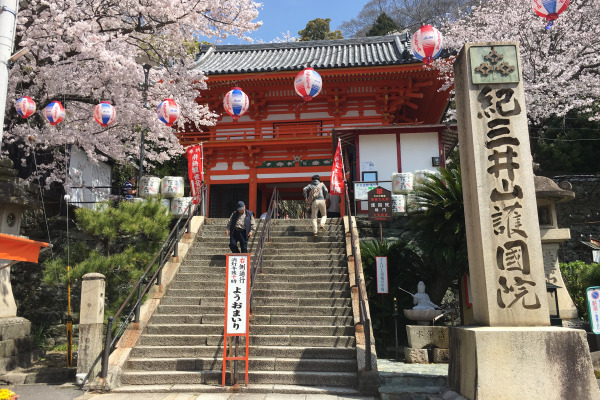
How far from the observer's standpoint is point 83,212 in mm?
8953

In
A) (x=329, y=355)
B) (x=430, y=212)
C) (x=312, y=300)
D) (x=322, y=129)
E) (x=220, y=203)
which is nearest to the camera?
(x=329, y=355)

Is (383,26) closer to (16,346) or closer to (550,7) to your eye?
(550,7)

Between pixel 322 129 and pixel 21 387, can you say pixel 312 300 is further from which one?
pixel 322 129

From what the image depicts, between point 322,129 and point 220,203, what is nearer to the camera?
point 322,129

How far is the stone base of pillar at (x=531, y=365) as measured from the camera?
456cm

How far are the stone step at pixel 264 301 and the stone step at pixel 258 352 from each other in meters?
1.26

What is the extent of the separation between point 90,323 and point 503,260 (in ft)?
21.4

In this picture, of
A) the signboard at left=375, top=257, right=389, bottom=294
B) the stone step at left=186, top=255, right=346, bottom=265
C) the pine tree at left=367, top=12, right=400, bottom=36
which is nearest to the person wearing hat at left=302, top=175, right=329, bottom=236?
the stone step at left=186, top=255, right=346, bottom=265

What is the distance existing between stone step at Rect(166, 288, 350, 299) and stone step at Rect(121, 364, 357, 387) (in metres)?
2.17

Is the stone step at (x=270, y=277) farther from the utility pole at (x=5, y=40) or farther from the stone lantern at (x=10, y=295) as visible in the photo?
the utility pole at (x=5, y=40)

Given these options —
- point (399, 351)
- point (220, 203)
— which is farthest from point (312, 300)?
A: point (220, 203)

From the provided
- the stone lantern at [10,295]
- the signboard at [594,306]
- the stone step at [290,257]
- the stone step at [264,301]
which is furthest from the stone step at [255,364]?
the signboard at [594,306]

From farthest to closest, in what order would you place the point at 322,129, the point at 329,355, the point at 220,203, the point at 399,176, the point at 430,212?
the point at 220,203 → the point at 322,129 → the point at 399,176 → the point at 430,212 → the point at 329,355

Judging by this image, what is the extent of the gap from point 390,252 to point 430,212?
6.36 feet
